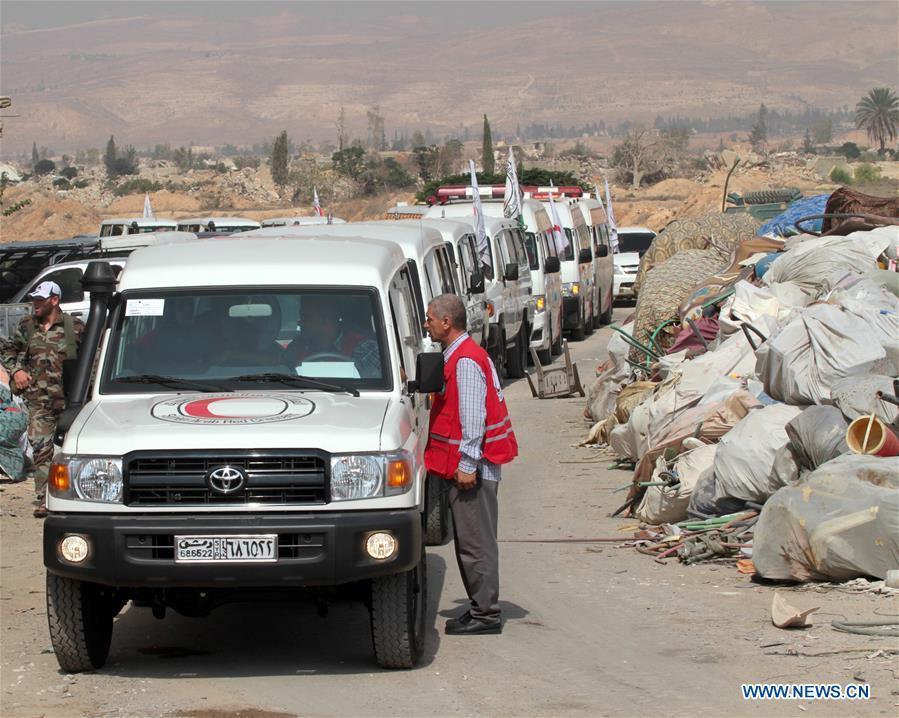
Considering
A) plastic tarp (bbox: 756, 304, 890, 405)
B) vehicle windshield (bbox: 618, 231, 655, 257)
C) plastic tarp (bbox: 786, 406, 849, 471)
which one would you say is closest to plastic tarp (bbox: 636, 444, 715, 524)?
plastic tarp (bbox: 756, 304, 890, 405)

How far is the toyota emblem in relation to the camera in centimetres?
666

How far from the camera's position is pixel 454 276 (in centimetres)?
1323

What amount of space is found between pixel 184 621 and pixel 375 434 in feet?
7.62

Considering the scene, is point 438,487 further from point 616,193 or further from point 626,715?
point 616,193

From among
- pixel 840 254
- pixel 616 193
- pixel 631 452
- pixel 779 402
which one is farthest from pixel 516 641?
pixel 616 193

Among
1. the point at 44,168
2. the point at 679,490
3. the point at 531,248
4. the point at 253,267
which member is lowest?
the point at 44,168

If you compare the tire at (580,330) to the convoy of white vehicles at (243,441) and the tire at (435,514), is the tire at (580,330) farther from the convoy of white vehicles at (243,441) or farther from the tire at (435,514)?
the convoy of white vehicles at (243,441)

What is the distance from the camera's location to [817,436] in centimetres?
899

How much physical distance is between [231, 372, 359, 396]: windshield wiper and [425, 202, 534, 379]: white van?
10.1 meters

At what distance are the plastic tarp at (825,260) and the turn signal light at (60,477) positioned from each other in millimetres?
7616

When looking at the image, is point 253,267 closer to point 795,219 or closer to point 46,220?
point 795,219

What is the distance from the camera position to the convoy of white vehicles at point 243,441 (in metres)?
6.65

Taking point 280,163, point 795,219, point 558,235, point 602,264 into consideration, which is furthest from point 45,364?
point 280,163

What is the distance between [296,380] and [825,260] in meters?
7.02
